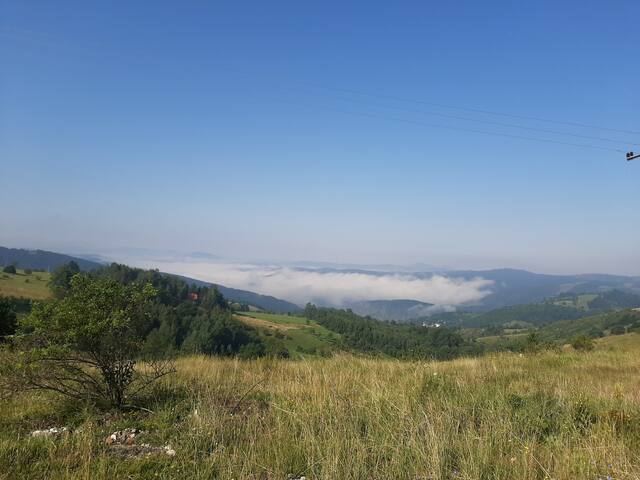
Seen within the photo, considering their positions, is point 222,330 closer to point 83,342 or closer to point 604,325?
point 83,342

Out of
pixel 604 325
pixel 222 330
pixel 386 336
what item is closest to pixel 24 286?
pixel 222 330

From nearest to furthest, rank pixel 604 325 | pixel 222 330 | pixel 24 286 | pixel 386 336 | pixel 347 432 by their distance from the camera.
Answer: pixel 347 432 < pixel 222 330 < pixel 24 286 < pixel 386 336 < pixel 604 325

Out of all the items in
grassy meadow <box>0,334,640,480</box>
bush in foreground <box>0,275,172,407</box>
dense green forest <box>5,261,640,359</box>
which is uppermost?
bush in foreground <box>0,275,172,407</box>

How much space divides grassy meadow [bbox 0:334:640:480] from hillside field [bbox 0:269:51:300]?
3220 inches

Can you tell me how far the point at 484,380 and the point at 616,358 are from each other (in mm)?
8329

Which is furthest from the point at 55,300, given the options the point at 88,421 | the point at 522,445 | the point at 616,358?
the point at 616,358

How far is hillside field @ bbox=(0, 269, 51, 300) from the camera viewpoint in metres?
76.6

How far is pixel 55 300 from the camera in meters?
6.43

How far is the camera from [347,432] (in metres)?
4.80

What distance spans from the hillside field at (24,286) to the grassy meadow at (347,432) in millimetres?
81787

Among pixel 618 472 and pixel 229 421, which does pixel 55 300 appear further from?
pixel 618 472

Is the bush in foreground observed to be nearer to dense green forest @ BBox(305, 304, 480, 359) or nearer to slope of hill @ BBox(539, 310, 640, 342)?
dense green forest @ BBox(305, 304, 480, 359)

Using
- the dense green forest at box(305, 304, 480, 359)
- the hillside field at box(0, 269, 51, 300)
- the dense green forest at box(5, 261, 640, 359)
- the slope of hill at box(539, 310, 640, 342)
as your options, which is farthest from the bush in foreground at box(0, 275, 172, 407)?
the slope of hill at box(539, 310, 640, 342)

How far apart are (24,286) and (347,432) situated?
4304 inches
